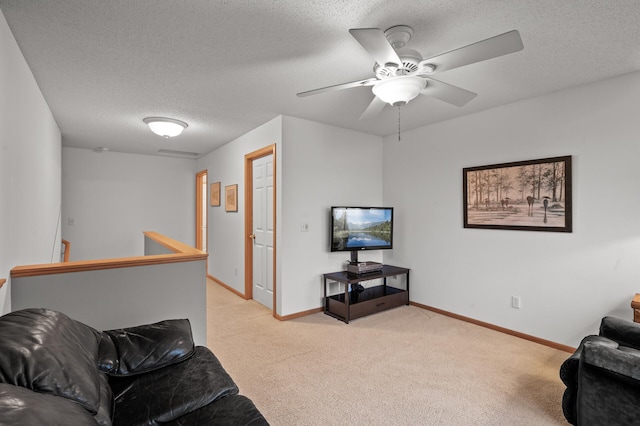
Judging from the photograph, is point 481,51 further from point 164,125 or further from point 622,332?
point 164,125

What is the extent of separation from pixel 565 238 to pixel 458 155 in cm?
139

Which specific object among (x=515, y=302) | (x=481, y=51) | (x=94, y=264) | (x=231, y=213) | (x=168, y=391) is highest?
(x=481, y=51)

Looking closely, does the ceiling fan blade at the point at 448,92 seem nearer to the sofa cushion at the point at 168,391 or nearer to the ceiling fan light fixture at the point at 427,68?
the ceiling fan light fixture at the point at 427,68

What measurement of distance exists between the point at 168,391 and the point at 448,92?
240cm

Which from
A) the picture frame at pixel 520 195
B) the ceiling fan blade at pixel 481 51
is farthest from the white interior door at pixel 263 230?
the ceiling fan blade at pixel 481 51

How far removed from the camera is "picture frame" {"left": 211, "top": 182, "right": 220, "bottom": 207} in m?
5.59

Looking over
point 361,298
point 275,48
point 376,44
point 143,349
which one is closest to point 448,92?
point 376,44

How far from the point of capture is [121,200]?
6027mm

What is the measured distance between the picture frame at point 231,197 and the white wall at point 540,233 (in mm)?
2539

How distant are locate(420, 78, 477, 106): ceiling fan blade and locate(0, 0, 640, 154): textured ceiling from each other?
0.27 metres

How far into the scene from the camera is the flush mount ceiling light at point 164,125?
3750 mm

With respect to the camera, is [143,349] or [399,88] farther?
[399,88]

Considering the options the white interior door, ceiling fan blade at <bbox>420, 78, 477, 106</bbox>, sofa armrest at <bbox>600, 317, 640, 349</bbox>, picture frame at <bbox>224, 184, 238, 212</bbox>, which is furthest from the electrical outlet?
picture frame at <bbox>224, 184, 238, 212</bbox>

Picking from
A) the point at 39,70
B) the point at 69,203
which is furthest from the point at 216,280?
the point at 39,70
